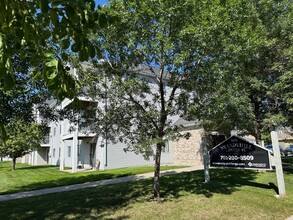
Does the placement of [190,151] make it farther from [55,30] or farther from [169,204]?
[55,30]

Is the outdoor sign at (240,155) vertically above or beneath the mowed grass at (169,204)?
above

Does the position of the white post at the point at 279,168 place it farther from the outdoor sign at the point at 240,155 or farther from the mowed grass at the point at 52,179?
the mowed grass at the point at 52,179

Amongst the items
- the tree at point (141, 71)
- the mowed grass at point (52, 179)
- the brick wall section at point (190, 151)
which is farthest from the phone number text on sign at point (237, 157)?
the brick wall section at point (190, 151)

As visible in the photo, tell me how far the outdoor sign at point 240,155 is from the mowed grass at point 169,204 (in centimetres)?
90

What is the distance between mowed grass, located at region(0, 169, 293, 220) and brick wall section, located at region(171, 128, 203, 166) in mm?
11169

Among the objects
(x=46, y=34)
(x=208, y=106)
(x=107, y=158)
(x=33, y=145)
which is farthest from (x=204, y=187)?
(x=33, y=145)

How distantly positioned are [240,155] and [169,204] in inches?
144

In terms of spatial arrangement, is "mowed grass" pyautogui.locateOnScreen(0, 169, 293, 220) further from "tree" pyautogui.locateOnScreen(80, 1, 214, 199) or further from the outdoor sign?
"tree" pyautogui.locateOnScreen(80, 1, 214, 199)

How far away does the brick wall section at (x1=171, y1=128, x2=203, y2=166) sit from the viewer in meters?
21.4

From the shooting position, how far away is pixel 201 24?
6461mm

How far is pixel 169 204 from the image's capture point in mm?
7602

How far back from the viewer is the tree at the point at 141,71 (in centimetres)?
670

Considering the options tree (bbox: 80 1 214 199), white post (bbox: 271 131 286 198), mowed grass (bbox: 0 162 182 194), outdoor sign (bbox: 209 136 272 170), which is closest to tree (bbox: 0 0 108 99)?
tree (bbox: 80 1 214 199)

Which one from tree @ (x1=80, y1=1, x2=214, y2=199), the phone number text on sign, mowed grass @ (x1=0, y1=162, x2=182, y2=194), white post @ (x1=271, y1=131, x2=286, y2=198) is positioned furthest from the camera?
mowed grass @ (x1=0, y1=162, x2=182, y2=194)
